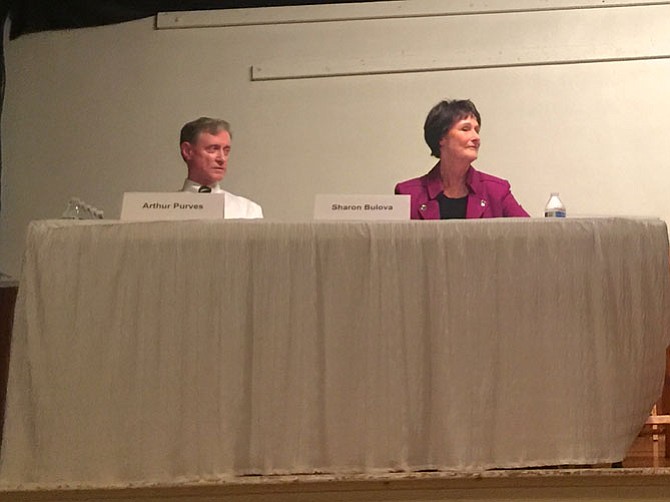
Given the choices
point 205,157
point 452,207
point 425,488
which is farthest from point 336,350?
point 452,207

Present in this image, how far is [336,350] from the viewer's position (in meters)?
1.18

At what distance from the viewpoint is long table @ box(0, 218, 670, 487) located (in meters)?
1.16

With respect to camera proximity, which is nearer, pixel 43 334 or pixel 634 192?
pixel 43 334

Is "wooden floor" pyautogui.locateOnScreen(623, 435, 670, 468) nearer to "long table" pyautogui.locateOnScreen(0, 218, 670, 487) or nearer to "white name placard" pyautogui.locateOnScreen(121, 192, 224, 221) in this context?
"long table" pyautogui.locateOnScreen(0, 218, 670, 487)

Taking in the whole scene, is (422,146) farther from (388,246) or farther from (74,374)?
(74,374)

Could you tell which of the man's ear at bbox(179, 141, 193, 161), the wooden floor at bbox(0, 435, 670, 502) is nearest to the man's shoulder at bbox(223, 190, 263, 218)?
the man's ear at bbox(179, 141, 193, 161)

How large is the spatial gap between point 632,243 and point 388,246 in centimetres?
38

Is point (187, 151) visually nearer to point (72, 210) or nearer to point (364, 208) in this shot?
point (72, 210)

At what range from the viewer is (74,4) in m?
2.89

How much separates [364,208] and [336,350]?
0.81ft

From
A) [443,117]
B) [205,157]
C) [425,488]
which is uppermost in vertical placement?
[443,117]

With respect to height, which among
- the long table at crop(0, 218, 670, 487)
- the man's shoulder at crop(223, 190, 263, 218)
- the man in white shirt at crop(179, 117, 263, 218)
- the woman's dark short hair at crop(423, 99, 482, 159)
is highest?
the woman's dark short hair at crop(423, 99, 482, 159)

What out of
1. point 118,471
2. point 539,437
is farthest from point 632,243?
point 118,471

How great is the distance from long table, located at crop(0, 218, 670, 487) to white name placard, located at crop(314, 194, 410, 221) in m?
0.05
